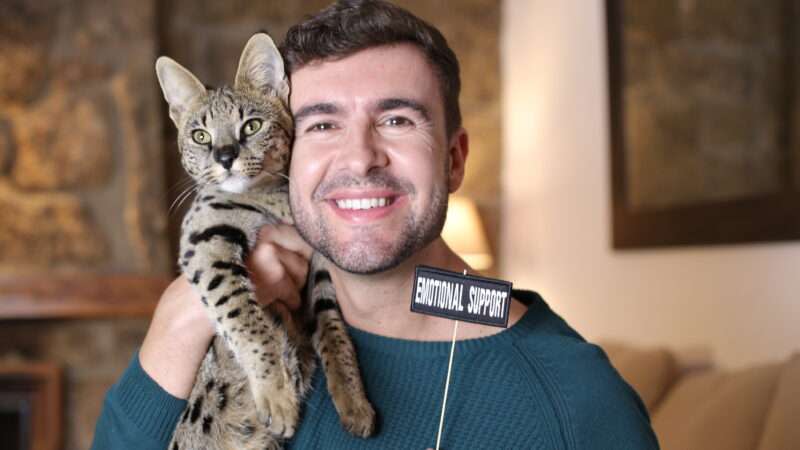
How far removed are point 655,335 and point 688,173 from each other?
1.97 ft

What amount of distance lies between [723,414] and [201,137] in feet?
4.68

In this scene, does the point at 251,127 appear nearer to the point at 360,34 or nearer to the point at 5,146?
→ the point at 360,34

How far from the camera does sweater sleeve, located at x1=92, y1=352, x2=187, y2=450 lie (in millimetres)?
1302

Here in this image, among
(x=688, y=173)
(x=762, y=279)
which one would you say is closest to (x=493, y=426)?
(x=762, y=279)

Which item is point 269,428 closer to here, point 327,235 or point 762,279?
point 327,235

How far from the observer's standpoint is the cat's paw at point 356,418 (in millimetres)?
1229

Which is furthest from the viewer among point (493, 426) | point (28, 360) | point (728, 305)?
point (28, 360)

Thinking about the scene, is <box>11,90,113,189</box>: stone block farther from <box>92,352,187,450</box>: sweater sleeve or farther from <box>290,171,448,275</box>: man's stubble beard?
<box>290,171,448,275</box>: man's stubble beard

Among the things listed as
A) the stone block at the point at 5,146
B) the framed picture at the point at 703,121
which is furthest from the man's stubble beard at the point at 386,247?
the stone block at the point at 5,146

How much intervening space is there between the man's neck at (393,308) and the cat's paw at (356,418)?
0.57 feet

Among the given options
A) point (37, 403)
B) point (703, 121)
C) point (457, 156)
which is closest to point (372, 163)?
point (457, 156)

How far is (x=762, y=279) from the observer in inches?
89.6

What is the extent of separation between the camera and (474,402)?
4.17ft

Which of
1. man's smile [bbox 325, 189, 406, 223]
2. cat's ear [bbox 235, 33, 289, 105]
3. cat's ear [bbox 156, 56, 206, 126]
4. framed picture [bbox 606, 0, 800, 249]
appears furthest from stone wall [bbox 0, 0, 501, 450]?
man's smile [bbox 325, 189, 406, 223]
